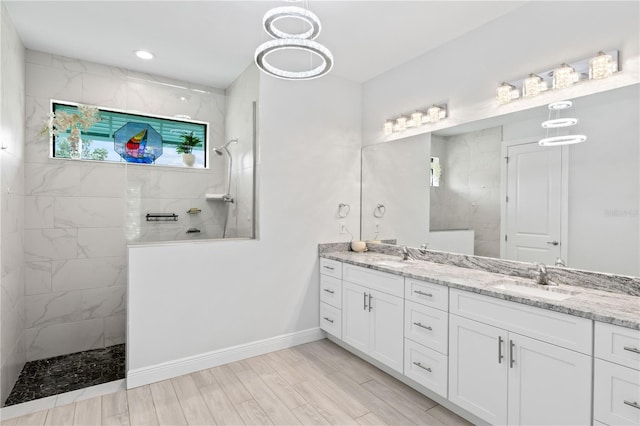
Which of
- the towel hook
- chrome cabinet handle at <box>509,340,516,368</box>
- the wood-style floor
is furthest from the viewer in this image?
the towel hook

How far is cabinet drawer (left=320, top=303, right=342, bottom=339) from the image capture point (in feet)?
10.3

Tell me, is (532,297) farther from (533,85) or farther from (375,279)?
(533,85)

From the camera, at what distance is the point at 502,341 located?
71.6 inches

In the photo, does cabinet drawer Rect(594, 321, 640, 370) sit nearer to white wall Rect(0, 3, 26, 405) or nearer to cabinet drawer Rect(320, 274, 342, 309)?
cabinet drawer Rect(320, 274, 342, 309)

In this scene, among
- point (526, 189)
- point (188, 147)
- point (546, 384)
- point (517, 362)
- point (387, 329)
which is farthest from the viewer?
point (188, 147)

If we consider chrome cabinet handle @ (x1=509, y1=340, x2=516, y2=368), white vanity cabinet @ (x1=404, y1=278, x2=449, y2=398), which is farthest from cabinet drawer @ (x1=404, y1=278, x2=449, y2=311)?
chrome cabinet handle @ (x1=509, y1=340, x2=516, y2=368)

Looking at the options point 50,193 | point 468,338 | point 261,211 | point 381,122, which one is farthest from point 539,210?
point 50,193

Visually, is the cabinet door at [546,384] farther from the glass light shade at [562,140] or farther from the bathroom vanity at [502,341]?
the glass light shade at [562,140]

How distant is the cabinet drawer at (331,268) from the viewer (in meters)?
3.18

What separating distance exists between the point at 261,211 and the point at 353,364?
1.61 metres

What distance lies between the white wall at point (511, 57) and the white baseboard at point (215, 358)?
224 cm

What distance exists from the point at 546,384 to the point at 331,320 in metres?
1.92

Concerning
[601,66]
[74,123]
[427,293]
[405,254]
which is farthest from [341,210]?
[74,123]

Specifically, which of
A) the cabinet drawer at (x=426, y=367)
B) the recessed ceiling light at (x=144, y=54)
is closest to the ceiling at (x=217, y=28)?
the recessed ceiling light at (x=144, y=54)
